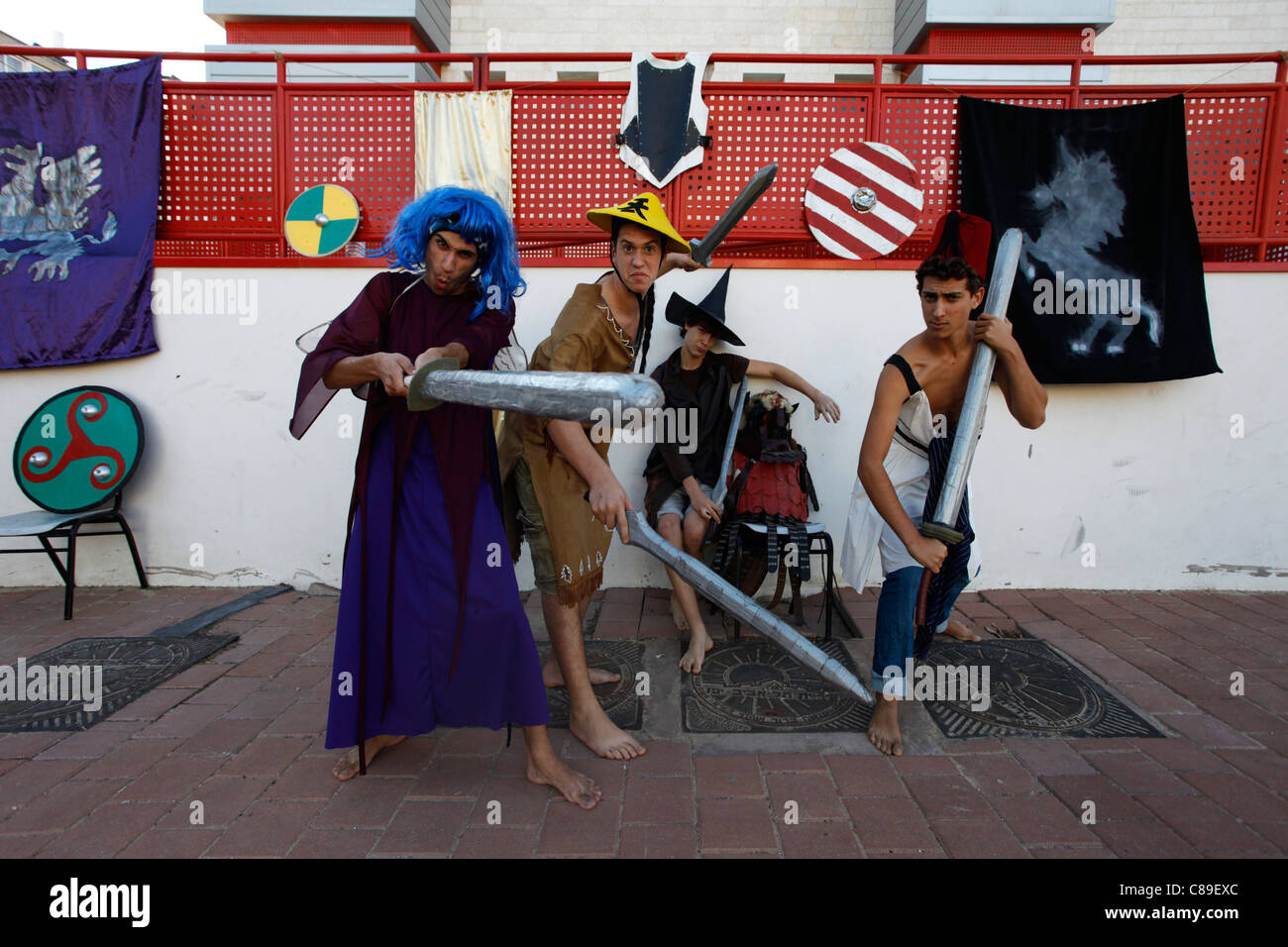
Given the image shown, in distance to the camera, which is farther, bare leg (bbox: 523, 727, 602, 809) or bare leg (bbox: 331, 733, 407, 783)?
bare leg (bbox: 331, 733, 407, 783)

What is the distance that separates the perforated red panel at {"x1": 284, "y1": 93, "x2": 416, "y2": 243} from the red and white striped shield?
9.34 feet

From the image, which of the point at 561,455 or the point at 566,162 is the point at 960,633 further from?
the point at 566,162

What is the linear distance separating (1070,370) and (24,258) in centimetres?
707

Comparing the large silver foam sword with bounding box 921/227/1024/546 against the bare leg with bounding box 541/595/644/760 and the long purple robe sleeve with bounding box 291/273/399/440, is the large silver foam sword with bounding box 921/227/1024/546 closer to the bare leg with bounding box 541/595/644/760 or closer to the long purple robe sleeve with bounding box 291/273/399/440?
the bare leg with bounding box 541/595/644/760

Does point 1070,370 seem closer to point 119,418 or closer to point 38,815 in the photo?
point 38,815

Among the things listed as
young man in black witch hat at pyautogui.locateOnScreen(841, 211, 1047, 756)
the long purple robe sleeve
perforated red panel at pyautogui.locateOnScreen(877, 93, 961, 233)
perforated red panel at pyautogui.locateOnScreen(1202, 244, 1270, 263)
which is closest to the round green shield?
the long purple robe sleeve

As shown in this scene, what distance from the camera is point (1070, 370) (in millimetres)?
4793

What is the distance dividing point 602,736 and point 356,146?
4.31 meters

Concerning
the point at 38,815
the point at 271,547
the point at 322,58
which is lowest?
the point at 38,815

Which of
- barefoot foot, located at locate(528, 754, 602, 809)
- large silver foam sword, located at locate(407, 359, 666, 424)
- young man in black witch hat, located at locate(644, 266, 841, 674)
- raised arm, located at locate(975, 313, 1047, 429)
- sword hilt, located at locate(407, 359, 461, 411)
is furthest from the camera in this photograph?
young man in black witch hat, located at locate(644, 266, 841, 674)

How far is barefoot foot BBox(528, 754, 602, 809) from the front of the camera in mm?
2582

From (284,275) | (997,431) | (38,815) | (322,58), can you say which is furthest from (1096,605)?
(322,58)

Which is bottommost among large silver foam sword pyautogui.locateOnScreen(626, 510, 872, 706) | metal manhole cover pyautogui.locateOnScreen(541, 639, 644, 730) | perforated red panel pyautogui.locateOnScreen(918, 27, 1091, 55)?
metal manhole cover pyautogui.locateOnScreen(541, 639, 644, 730)

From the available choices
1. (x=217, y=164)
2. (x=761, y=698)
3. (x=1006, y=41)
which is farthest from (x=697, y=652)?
(x=1006, y=41)
